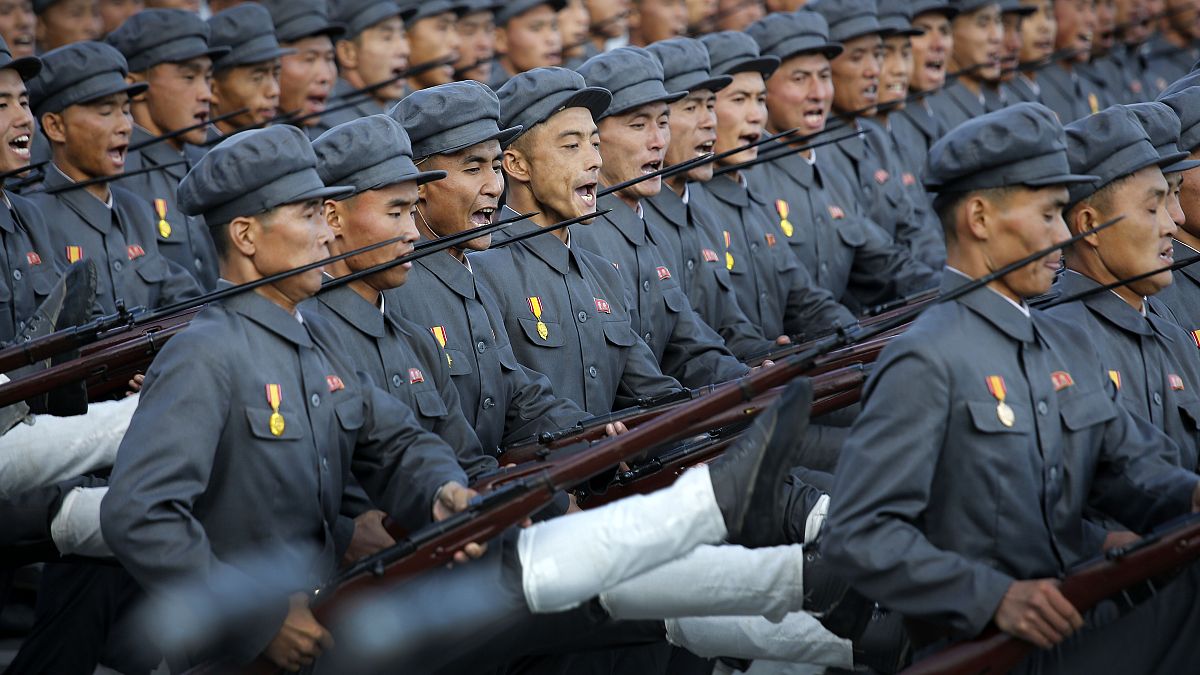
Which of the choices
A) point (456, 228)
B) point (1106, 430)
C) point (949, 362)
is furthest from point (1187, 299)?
point (456, 228)

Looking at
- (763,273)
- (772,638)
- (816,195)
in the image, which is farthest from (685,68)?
(772,638)

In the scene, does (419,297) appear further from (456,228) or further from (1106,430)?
(1106,430)

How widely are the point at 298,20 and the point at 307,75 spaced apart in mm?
293

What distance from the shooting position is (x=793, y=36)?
9.29m

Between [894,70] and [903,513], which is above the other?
[894,70]

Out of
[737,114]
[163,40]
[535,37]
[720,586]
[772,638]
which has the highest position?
[163,40]

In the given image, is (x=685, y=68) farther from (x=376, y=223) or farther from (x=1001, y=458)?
(x=1001, y=458)

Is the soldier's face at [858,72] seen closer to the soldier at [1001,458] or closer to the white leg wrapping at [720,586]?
the soldier at [1001,458]

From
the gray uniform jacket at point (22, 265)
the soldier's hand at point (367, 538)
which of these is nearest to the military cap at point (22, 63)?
the gray uniform jacket at point (22, 265)

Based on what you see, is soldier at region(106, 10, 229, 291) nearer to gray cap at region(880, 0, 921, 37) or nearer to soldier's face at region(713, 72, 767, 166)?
soldier's face at region(713, 72, 767, 166)

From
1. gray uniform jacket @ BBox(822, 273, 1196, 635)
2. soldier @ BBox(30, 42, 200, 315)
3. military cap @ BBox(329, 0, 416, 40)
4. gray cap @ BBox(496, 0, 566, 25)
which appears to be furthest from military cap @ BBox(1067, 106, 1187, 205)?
gray cap @ BBox(496, 0, 566, 25)

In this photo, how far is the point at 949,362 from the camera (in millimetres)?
4477

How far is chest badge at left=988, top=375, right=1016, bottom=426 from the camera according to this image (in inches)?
177

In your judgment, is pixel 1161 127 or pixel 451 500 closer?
pixel 451 500
